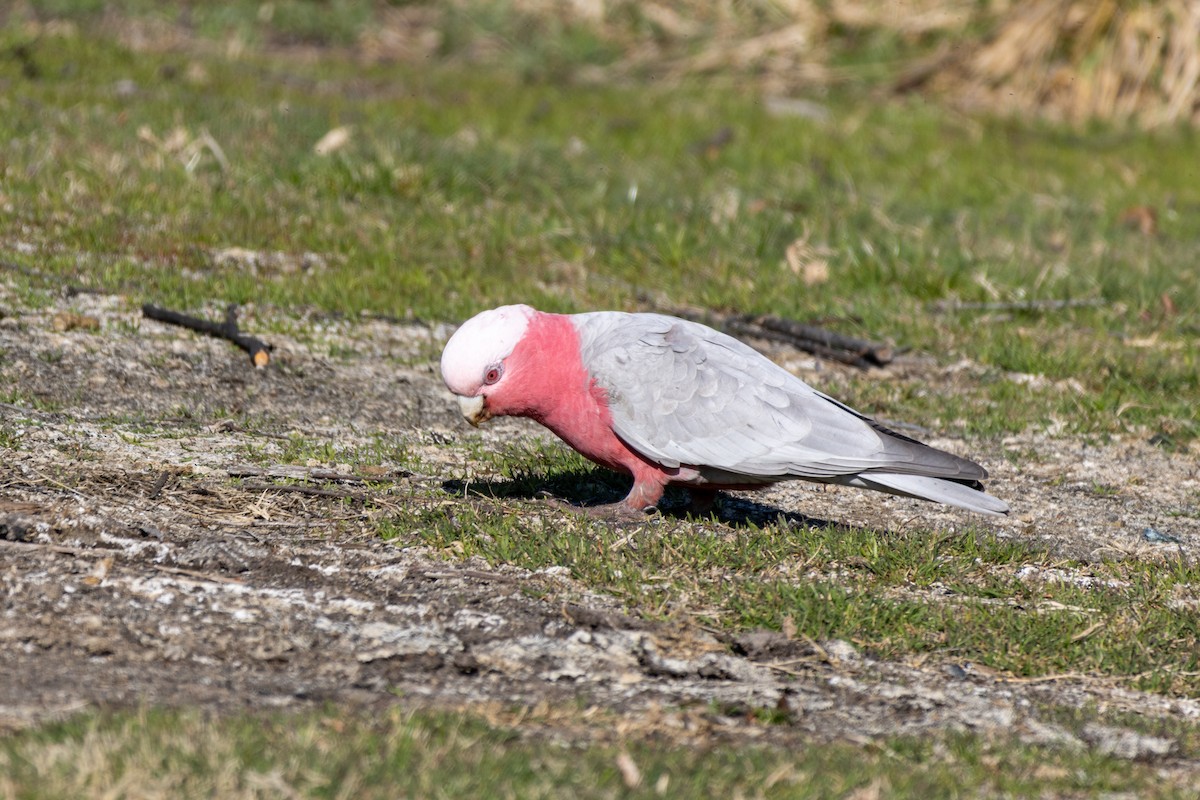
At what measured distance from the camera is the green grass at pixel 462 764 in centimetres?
266

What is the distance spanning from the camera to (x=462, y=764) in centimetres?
284

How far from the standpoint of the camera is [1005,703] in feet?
11.3

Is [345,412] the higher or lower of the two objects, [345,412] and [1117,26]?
the lower

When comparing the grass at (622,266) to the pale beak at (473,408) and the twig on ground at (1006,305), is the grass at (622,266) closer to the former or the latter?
the twig on ground at (1006,305)

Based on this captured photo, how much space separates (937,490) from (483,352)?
1449 mm

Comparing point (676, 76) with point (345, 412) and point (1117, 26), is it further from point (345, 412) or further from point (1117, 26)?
point (345, 412)

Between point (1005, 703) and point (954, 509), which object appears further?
point (954, 509)

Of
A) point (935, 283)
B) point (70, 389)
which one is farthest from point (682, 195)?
point (70, 389)

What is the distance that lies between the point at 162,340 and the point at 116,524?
1.82 meters

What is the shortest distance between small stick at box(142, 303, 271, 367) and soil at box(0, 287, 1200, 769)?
0.24 meters

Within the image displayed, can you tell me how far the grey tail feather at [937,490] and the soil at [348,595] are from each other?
0.29 m

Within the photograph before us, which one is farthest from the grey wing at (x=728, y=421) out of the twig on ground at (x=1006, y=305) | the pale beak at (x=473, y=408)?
the twig on ground at (x=1006, y=305)

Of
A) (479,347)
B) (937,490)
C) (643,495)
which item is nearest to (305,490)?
(479,347)

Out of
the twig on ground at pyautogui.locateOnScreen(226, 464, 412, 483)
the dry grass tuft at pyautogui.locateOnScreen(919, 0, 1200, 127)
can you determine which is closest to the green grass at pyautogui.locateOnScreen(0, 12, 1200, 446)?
the dry grass tuft at pyautogui.locateOnScreen(919, 0, 1200, 127)
